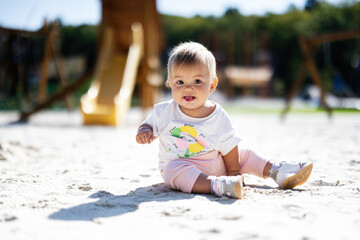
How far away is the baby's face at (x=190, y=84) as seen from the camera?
1.84 m

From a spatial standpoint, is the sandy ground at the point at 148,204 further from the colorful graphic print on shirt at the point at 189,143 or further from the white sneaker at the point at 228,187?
the colorful graphic print on shirt at the point at 189,143

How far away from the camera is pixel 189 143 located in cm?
190

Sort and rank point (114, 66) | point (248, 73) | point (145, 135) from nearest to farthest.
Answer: point (145, 135) → point (114, 66) → point (248, 73)

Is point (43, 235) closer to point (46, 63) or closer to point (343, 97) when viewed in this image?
point (46, 63)

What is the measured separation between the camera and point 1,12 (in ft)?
13.6

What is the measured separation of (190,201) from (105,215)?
0.38 metres

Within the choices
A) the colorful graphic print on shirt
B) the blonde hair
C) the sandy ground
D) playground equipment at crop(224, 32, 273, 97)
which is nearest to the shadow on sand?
the sandy ground

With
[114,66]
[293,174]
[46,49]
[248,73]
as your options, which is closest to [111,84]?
[114,66]

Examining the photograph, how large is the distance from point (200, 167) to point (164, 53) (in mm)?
19938

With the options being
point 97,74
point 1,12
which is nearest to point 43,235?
point 1,12

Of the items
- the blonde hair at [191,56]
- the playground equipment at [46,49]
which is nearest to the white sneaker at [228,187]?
the blonde hair at [191,56]

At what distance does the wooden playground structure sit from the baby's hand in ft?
12.0

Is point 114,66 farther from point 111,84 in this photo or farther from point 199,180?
point 199,180

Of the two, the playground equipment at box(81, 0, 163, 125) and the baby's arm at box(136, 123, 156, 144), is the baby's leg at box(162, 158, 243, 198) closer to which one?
the baby's arm at box(136, 123, 156, 144)
